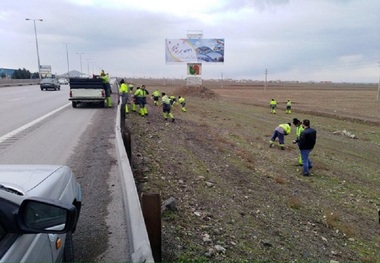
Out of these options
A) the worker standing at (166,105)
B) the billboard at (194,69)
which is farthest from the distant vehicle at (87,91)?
the billboard at (194,69)

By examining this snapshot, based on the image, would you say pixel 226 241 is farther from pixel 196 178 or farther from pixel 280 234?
pixel 196 178

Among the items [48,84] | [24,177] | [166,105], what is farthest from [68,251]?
[48,84]

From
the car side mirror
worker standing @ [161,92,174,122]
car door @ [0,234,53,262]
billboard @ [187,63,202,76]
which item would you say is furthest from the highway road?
billboard @ [187,63,202,76]

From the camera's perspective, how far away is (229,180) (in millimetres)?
9312

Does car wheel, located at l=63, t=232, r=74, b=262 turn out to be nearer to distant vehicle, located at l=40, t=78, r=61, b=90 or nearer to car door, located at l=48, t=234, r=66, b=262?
car door, located at l=48, t=234, r=66, b=262

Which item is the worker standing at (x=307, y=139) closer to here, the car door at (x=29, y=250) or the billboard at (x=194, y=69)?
the car door at (x=29, y=250)

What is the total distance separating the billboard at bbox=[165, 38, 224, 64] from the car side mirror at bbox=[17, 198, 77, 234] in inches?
1850

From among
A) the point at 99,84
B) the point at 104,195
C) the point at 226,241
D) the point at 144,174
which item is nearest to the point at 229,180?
the point at 144,174

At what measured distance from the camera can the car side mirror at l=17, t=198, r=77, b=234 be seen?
1730mm

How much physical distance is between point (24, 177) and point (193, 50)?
4660 centimetres

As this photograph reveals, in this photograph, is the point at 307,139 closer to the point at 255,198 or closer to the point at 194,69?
the point at 255,198

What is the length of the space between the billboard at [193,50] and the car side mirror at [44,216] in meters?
47.0

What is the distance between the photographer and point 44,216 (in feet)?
5.97

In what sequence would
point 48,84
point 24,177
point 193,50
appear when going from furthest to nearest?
point 193,50, point 48,84, point 24,177
